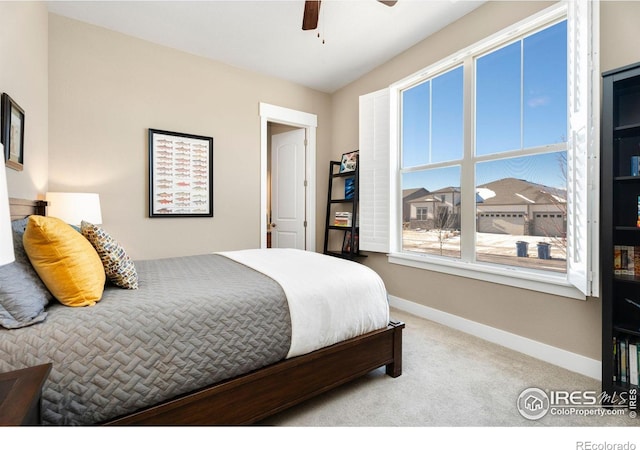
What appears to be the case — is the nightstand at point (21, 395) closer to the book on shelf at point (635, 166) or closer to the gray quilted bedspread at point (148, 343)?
the gray quilted bedspread at point (148, 343)

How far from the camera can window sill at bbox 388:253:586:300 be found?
2.12 meters

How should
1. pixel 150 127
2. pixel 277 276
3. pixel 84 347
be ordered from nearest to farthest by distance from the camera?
pixel 84 347 < pixel 277 276 < pixel 150 127

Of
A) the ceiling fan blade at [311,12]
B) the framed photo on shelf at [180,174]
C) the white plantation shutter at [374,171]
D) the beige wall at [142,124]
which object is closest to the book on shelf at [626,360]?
the white plantation shutter at [374,171]

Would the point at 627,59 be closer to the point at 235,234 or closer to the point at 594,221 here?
the point at 594,221

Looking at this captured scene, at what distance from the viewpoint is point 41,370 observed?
2.98 ft

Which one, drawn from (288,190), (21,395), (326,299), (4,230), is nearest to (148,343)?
(21,395)

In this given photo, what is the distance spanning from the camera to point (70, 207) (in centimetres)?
240

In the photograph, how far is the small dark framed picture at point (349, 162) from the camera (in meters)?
3.89

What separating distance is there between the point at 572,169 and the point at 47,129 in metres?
4.04

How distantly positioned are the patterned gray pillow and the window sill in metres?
2.83

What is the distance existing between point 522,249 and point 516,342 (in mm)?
734

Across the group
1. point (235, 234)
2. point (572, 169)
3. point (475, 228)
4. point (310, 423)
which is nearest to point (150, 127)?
point (235, 234)
